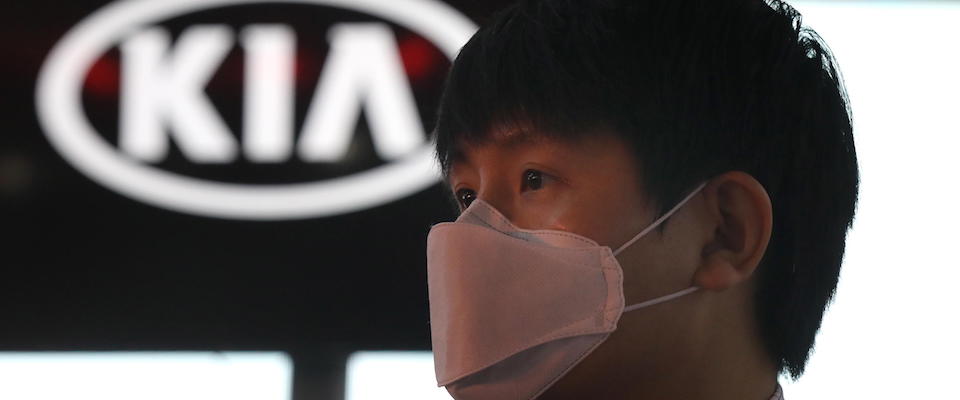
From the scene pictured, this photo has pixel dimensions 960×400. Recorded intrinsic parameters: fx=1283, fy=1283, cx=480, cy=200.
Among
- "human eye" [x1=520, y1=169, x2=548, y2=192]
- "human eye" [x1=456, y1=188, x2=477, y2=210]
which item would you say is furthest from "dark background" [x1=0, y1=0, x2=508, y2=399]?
"human eye" [x1=520, y1=169, x2=548, y2=192]

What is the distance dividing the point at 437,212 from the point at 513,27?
48.2 inches

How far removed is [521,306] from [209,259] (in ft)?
4.44

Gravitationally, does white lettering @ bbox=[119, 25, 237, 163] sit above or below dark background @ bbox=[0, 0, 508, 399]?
above

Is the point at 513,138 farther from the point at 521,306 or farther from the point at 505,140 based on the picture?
the point at 521,306

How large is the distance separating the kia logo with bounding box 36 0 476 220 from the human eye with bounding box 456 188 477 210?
1.20m

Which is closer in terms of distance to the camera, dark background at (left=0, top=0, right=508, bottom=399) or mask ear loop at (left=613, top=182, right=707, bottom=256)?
mask ear loop at (left=613, top=182, right=707, bottom=256)

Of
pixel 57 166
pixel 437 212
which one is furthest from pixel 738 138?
pixel 57 166

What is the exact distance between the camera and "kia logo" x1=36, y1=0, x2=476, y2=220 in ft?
7.48

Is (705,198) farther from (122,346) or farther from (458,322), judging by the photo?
(122,346)

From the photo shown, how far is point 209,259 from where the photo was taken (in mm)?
2256

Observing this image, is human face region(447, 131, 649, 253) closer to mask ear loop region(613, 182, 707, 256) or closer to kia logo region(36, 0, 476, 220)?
mask ear loop region(613, 182, 707, 256)

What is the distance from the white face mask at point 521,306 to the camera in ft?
3.20

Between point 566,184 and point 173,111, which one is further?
point 173,111

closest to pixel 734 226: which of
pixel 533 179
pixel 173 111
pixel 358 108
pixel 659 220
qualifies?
pixel 659 220
